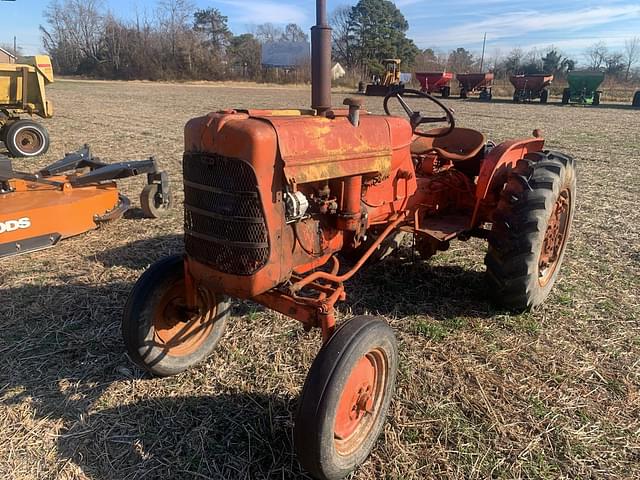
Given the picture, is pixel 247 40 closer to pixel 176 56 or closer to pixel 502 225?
pixel 176 56

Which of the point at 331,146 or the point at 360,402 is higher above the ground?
the point at 331,146

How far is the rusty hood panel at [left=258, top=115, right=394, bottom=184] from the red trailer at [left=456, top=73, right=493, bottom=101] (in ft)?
93.7

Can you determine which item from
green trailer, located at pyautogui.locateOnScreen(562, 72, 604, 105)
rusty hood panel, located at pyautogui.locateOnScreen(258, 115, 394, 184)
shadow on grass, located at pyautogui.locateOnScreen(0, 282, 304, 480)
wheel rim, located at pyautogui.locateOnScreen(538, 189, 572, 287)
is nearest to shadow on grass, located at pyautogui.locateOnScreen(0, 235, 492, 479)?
shadow on grass, located at pyautogui.locateOnScreen(0, 282, 304, 480)

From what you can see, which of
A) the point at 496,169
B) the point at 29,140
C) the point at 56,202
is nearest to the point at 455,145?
the point at 496,169

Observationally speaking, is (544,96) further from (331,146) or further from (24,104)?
(331,146)

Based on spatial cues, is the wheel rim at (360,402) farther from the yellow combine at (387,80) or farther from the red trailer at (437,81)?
the red trailer at (437,81)

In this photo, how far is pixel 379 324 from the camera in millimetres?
2359

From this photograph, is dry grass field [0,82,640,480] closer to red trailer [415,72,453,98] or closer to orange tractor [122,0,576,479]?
orange tractor [122,0,576,479]

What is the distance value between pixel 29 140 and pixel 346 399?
30.3 feet

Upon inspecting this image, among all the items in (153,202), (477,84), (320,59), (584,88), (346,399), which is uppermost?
(477,84)

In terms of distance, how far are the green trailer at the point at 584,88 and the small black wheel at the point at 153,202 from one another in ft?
88.0

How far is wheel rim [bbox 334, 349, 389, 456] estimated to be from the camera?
227 cm

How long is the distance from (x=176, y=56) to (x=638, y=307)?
2178 inches

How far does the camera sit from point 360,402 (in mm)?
2355
